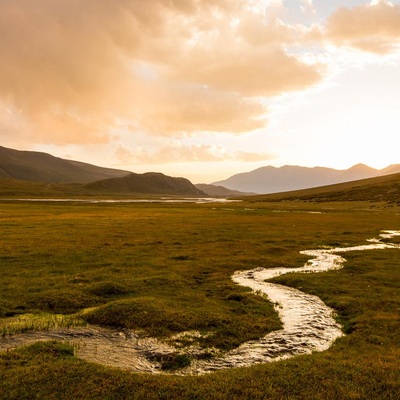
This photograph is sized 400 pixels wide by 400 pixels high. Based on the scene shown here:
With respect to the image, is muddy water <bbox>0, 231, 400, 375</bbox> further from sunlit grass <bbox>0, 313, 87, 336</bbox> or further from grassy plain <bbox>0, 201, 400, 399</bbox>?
grassy plain <bbox>0, 201, 400, 399</bbox>

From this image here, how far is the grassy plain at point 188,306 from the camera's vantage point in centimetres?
1230

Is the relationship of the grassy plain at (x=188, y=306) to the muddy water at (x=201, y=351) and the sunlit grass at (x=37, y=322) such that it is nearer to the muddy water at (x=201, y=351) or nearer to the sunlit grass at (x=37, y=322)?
the sunlit grass at (x=37, y=322)

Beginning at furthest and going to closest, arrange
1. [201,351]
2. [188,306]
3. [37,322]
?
[188,306], [37,322], [201,351]

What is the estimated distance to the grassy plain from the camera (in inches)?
484

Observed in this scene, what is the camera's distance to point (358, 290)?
84.0ft

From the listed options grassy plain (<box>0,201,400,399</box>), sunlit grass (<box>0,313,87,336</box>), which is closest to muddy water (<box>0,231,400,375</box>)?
sunlit grass (<box>0,313,87,336</box>)

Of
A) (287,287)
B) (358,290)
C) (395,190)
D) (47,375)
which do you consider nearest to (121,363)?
(47,375)

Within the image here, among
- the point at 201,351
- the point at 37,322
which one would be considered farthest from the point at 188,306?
the point at 37,322

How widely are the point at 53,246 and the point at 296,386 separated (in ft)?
119

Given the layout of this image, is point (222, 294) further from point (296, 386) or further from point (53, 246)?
point (53, 246)

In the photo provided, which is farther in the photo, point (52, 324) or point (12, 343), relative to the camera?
point (52, 324)

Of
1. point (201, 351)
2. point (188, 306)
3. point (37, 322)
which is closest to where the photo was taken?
point (201, 351)

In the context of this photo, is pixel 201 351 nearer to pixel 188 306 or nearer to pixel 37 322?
pixel 188 306

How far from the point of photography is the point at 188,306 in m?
21.5
